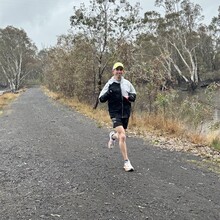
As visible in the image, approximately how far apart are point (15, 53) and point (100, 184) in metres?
63.3

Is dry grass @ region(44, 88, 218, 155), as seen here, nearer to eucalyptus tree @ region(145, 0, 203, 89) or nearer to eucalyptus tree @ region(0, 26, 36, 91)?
eucalyptus tree @ region(145, 0, 203, 89)

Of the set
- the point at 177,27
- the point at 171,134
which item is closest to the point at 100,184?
the point at 171,134

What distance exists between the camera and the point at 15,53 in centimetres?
6544

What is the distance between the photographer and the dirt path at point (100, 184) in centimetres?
441

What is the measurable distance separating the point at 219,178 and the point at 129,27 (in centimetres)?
1505

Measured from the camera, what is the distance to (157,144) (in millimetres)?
9305

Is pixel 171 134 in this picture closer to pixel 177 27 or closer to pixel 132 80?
pixel 132 80

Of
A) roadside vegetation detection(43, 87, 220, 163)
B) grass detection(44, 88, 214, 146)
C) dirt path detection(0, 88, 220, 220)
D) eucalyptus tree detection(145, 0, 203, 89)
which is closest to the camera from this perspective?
dirt path detection(0, 88, 220, 220)

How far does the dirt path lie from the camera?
4.41 metres

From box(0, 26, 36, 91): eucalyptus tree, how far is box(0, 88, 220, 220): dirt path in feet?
187

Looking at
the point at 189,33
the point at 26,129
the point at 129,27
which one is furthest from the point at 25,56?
the point at 26,129

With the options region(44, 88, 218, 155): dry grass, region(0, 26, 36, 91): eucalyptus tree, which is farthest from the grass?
region(0, 26, 36, 91): eucalyptus tree

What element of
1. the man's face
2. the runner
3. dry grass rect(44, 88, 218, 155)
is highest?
the man's face

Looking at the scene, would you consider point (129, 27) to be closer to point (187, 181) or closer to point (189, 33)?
point (187, 181)
